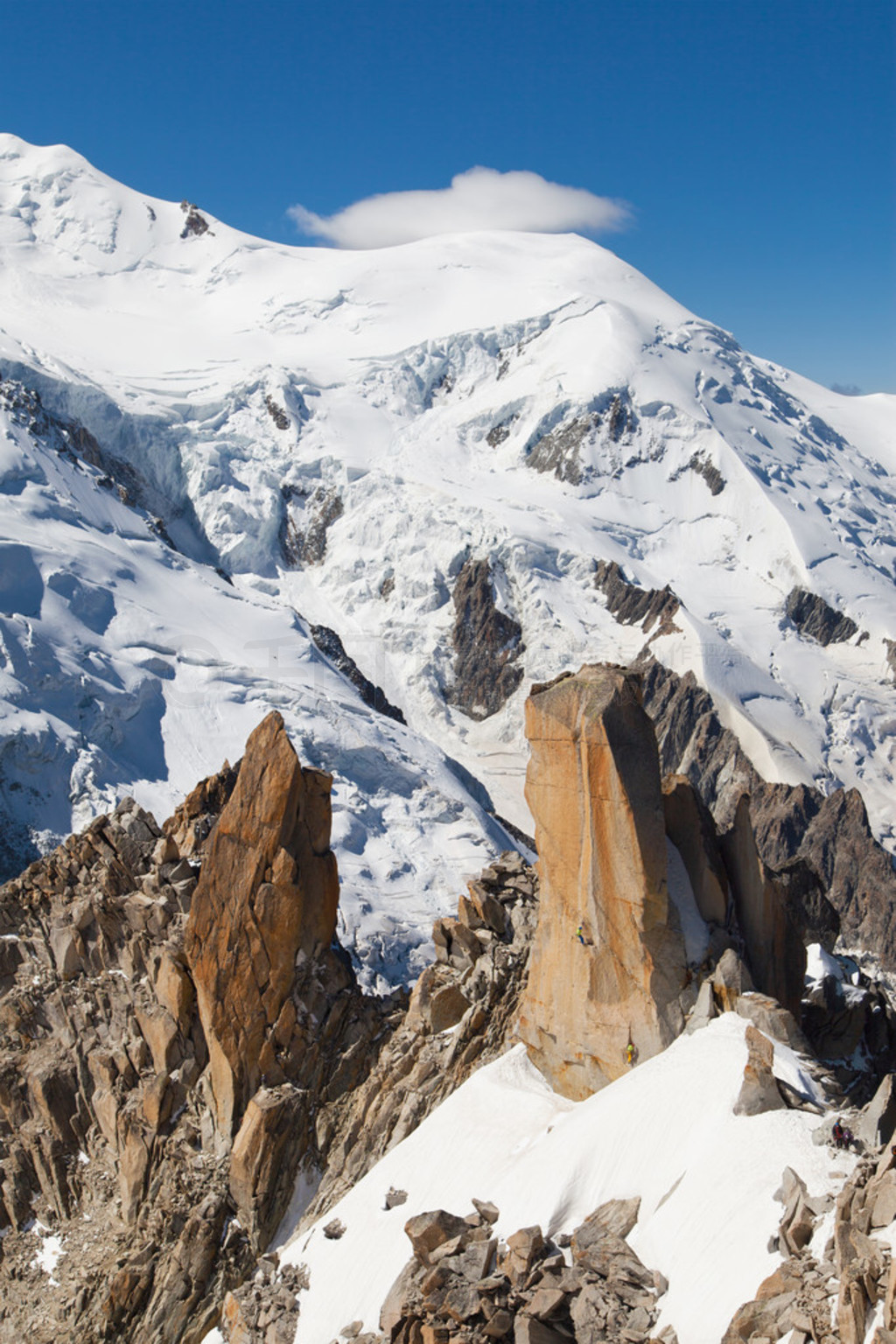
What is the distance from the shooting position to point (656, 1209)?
18891 millimetres

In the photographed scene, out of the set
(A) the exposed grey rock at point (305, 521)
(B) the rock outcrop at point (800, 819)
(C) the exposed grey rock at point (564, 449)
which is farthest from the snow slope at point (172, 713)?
(C) the exposed grey rock at point (564, 449)

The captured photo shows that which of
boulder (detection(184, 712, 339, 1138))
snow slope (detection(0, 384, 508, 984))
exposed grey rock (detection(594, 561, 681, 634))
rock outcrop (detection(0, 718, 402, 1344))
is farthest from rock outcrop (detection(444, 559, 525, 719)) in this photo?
boulder (detection(184, 712, 339, 1138))

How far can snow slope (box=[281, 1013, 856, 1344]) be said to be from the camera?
1706 cm

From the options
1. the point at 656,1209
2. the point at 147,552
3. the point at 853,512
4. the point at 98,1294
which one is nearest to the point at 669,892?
the point at 656,1209

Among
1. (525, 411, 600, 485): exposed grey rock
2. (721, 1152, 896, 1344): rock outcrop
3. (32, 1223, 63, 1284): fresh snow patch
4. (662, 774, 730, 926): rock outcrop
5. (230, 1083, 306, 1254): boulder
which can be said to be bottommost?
(32, 1223, 63, 1284): fresh snow patch

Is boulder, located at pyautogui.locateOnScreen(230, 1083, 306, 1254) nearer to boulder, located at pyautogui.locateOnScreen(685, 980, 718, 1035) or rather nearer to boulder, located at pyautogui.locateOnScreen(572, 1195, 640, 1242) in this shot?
boulder, located at pyautogui.locateOnScreen(685, 980, 718, 1035)

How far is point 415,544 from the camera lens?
155125 mm

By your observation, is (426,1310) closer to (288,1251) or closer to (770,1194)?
(770,1194)

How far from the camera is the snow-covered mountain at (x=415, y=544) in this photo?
8606 centimetres

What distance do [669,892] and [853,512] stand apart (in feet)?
509

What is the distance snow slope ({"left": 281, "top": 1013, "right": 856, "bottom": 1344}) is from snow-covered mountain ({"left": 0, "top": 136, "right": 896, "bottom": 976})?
51.2 metres

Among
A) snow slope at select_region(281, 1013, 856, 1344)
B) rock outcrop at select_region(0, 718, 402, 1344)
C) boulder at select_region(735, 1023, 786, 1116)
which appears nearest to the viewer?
snow slope at select_region(281, 1013, 856, 1344)

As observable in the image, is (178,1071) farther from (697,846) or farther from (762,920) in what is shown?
(762,920)

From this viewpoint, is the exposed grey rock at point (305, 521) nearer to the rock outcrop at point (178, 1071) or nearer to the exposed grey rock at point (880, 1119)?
the rock outcrop at point (178, 1071)
